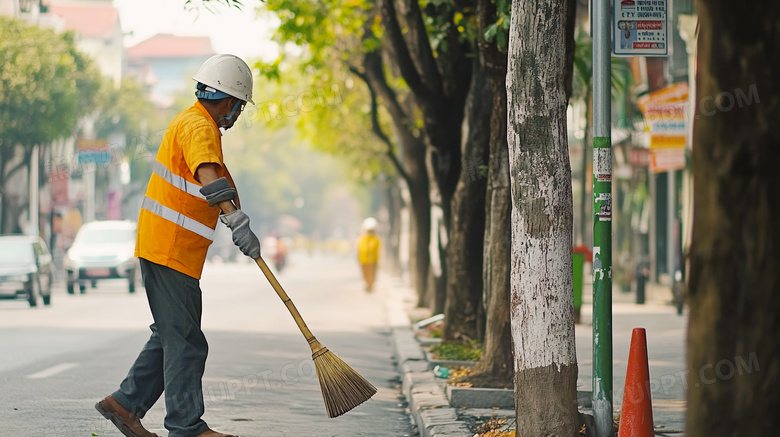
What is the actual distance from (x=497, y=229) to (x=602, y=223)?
9.26ft

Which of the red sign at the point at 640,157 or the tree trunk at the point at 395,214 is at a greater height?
the red sign at the point at 640,157

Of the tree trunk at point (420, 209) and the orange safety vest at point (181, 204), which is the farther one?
the tree trunk at point (420, 209)

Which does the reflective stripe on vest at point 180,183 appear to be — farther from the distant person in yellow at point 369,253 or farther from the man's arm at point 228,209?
the distant person in yellow at point 369,253

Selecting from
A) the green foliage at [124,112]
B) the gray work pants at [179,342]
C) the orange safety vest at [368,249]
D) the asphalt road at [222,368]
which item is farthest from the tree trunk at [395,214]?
the gray work pants at [179,342]

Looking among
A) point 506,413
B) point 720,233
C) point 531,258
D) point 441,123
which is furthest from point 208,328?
point 720,233

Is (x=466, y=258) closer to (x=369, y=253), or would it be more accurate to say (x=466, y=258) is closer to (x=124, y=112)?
(x=369, y=253)

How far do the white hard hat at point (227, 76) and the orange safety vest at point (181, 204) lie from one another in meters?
0.21

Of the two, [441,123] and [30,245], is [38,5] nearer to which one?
[30,245]

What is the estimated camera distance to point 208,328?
17609 mm

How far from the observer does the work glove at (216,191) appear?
610 centimetres

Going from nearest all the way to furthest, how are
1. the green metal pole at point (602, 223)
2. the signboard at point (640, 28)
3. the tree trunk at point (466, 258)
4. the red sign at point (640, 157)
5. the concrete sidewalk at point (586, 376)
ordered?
the green metal pole at point (602, 223)
the signboard at point (640, 28)
the concrete sidewalk at point (586, 376)
the tree trunk at point (466, 258)
the red sign at point (640, 157)

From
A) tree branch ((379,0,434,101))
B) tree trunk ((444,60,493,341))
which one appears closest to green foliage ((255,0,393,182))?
tree branch ((379,0,434,101))

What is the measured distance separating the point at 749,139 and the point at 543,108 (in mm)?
3077

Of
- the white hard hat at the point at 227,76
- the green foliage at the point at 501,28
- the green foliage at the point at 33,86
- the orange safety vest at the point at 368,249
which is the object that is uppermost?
the green foliage at the point at 33,86
